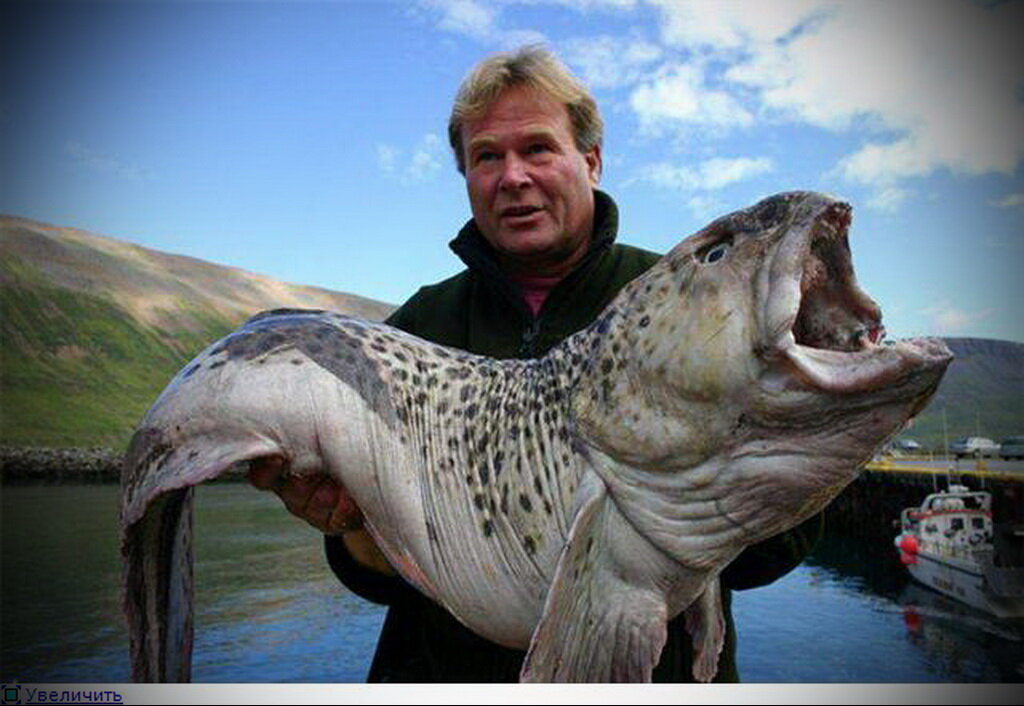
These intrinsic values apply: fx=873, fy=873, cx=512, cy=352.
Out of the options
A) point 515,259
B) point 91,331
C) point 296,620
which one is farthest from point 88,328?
point 515,259

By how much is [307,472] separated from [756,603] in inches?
1385

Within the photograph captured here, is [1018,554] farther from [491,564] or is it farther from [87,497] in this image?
[87,497]

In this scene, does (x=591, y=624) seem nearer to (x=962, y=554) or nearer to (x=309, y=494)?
(x=309, y=494)

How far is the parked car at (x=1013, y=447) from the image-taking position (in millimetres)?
39281

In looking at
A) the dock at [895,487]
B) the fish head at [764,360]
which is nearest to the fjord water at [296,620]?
the dock at [895,487]

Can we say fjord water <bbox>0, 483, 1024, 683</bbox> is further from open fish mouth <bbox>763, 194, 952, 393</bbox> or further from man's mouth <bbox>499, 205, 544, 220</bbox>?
open fish mouth <bbox>763, 194, 952, 393</bbox>

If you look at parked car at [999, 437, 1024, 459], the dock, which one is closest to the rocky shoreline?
the dock

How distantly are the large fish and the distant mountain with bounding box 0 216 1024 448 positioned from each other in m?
43.7

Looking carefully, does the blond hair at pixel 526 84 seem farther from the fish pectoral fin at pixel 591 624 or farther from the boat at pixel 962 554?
the boat at pixel 962 554

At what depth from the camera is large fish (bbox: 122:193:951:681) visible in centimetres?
194

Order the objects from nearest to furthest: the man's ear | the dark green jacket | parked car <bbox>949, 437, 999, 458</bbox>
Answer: the dark green jacket → the man's ear → parked car <bbox>949, 437, 999, 458</bbox>

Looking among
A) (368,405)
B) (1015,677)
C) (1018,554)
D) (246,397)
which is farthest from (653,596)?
(1015,677)

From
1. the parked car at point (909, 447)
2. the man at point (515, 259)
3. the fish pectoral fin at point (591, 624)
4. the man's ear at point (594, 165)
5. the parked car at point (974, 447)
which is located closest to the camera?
the fish pectoral fin at point (591, 624)

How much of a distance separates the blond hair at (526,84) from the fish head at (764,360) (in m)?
1.19
